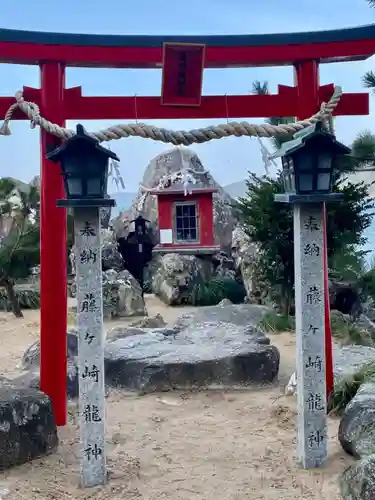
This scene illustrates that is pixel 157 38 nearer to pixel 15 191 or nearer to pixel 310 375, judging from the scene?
pixel 310 375

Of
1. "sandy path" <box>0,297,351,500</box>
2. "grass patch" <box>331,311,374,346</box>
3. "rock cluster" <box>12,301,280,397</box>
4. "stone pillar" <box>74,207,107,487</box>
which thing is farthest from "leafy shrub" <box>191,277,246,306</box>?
"stone pillar" <box>74,207,107,487</box>

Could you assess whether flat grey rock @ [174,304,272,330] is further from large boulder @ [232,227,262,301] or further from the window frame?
the window frame

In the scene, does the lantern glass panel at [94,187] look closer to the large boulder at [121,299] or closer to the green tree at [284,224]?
the green tree at [284,224]

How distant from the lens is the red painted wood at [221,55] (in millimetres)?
4473

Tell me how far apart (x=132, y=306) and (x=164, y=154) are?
6964mm

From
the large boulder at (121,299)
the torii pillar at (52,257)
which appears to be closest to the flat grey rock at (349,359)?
the torii pillar at (52,257)

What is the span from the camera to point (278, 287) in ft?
30.3

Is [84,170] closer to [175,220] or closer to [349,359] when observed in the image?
[349,359]

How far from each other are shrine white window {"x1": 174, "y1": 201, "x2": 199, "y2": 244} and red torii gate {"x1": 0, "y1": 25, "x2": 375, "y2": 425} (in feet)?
22.1

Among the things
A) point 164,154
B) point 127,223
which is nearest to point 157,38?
point 127,223

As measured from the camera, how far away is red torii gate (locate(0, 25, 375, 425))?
4.48 m

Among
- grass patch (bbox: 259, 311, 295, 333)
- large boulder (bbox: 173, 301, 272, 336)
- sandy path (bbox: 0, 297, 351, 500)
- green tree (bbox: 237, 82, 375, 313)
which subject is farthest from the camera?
green tree (bbox: 237, 82, 375, 313)

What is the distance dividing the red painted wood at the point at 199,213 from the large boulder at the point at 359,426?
25.1 ft

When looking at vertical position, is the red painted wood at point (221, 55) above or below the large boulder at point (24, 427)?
above
